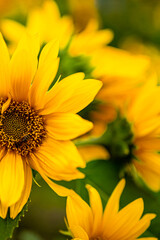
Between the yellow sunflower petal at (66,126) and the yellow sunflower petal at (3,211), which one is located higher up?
the yellow sunflower petal at (66,126)

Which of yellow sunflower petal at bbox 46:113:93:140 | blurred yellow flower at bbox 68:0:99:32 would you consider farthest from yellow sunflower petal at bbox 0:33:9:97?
blurred yellow flower at bbox 68:0:99:32

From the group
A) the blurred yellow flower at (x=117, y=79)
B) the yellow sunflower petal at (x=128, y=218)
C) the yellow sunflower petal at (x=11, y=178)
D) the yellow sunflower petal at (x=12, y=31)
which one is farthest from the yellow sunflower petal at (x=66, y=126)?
the yellow sunflower petal at (x=12, y=31)

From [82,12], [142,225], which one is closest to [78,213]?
[142,225]

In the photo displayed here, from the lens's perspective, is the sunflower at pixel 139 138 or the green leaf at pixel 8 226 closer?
the green leaf at pixel 8 226

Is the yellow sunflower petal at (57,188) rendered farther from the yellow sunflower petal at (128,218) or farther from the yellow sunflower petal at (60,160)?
the yellow sunflower petal at (128,218)

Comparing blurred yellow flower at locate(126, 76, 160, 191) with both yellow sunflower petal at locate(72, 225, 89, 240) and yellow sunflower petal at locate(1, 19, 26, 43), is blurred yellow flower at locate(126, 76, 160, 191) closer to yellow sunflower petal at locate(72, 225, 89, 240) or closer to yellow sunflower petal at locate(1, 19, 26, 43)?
yellow sunflower petal at locate(72, 225, 89, 240)

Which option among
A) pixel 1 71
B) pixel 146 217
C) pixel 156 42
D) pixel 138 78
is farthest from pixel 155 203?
pixel 156 42

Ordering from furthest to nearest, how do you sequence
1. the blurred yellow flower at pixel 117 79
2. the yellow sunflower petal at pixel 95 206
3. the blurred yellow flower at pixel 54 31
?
the blurred yellow flower at pixel 54 31, the blurred yellow flower at pixel 117 79, the yellow sunflower petal at pixel 95 206
